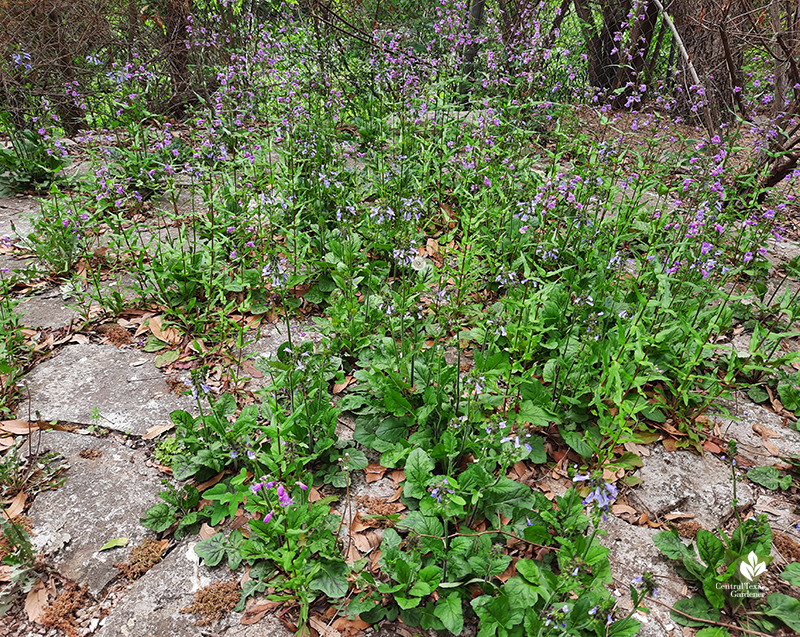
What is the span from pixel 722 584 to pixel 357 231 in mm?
3357

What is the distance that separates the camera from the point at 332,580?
220cm

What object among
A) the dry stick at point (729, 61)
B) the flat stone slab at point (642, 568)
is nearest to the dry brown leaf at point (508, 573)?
the flat stone slab at point (642, 568)

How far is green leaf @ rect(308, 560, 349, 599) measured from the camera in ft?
7.07

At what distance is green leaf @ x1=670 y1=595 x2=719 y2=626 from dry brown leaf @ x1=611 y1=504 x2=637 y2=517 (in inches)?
18.2

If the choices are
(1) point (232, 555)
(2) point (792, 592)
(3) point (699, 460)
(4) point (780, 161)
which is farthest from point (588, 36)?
(1) point (232, 555)

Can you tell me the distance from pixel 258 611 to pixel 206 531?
52 centimetres

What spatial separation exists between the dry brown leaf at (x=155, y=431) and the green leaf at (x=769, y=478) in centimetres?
336

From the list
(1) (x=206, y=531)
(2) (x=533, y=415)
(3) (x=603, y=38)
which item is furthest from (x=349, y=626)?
(3) (x=603, y=38)

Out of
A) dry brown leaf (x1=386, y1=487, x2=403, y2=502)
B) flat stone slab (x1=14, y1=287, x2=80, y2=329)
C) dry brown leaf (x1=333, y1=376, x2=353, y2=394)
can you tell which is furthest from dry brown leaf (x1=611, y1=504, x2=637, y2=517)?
flat stone slab (x1=14, y1=287, x2=80, y2=329)

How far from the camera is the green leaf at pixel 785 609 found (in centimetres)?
204

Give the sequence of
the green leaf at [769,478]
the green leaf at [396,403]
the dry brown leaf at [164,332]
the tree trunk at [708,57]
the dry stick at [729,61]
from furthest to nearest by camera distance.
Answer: the tree trunk at [708,57] < the dry stick at [729,61] < the dry brown leaf at [164,332] < the green leaf at [396,403] < the green leaf at [769,478]

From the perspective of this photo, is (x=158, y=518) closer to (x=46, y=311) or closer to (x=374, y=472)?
(x=374, y=472)

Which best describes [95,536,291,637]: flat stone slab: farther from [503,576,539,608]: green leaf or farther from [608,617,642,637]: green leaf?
[608,617,642,637]: green leaf

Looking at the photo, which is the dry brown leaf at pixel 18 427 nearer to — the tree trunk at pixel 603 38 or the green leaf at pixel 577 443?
the green leaf at pixel 577 443
